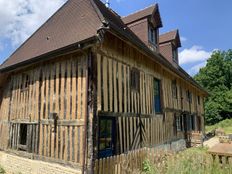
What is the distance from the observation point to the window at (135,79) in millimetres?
9537

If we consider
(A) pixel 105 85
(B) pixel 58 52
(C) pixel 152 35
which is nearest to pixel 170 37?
(C) pixel 152 35

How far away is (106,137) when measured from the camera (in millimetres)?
7773

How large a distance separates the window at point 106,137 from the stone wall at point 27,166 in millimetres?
1044

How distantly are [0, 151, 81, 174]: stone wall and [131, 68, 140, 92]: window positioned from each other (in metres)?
4.07

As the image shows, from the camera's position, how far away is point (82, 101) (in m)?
7.33

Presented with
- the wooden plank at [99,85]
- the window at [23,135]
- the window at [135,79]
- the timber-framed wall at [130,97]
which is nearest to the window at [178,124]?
the timber-framed wall at [130,97]

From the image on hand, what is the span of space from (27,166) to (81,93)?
406cm

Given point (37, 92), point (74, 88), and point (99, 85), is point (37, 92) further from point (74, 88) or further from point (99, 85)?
point (99, 85)

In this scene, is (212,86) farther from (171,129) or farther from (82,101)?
(82,101)

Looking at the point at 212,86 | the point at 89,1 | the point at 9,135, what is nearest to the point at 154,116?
the point at 89,1

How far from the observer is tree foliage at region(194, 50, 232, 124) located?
40.2m

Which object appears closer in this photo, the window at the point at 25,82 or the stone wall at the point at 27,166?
the stone wall at the point at 27,166

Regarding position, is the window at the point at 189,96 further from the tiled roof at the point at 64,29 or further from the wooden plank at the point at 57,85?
the wooden plank at the point at 57,85

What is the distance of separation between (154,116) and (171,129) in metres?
2.89
